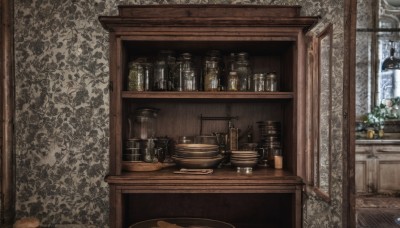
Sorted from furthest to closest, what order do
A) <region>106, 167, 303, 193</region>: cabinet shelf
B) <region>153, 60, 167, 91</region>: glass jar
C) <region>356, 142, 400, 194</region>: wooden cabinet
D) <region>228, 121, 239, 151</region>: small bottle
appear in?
1. <region>356, 142, 400, 194</region>: wooden cabinet
2. <region>228, 121, 239, 151</region>: small bottle
3. <region>153, 60, 167, 91</region>: glass jar
4. <region>106, 167, 303, 193</region>: cabinet shelf

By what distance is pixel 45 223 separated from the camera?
8.96ft

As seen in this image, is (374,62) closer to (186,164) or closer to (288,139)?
(288,139)

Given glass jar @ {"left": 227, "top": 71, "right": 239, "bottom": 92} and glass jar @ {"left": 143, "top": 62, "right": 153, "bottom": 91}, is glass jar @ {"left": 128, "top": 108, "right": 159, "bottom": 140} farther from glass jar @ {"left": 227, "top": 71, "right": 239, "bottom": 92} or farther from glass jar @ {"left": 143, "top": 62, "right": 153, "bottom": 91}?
glass jar @ {"left": 227, "top": 71, "right": 239, "bottom": 92}

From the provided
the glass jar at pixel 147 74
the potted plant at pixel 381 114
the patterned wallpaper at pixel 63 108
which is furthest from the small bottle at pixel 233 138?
the potted plant at pixel 381 114

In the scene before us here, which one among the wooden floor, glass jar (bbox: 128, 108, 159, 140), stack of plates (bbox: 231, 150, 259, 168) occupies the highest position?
glass jar (bbox: 128, 108, 159, 140)

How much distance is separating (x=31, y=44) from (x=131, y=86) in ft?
2.67

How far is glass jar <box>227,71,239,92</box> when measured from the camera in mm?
2525

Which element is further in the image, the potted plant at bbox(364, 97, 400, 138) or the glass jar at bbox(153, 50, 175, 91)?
the potted plant at bbox(364, 97, 400, 138)

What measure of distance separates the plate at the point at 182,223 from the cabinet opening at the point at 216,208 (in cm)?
16

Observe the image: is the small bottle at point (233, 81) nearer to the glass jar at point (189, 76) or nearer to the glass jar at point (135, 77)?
the glass jar at point (189, 76)

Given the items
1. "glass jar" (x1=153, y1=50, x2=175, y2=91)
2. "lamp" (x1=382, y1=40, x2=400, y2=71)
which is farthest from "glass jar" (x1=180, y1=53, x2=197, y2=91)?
"lamp" (x1=382, y1=40, x2=400, y2=71)

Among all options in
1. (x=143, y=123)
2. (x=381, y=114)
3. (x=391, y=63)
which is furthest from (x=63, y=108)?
(x=391, y=63)

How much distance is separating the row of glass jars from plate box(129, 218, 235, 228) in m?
0.84

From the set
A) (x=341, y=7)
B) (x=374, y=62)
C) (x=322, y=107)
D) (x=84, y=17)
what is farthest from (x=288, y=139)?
(x=374, y=62)
